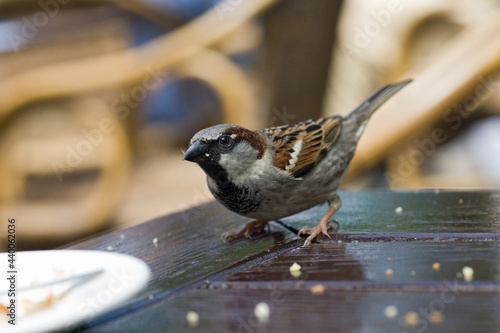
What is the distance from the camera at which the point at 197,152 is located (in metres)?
1.37

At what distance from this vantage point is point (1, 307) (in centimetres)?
95

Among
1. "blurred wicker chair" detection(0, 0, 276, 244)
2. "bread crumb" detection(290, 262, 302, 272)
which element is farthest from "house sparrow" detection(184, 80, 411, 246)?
"blurred wicker chair" detection(0, 0, 276, 244)

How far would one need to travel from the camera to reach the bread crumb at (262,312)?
0.87 meters

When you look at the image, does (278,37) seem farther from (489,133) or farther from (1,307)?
(1,307)

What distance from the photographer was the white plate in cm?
83

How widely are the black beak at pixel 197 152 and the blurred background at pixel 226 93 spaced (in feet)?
3.83

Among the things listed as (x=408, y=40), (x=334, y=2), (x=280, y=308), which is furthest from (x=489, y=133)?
(x=280, y=308)

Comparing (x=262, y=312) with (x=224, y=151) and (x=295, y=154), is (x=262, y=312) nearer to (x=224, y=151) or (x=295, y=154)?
(x=224, y=151)

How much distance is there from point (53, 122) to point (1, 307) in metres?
2.48

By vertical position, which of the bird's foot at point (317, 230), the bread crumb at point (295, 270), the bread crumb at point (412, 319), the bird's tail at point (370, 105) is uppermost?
the bird's tail at point (370, 105)

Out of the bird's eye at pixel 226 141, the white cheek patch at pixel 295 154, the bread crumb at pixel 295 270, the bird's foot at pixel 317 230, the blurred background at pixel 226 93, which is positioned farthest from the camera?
the blurred background at pixel 226 93

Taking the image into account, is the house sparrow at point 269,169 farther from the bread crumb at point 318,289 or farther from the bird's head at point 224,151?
the bread crumb at point 318,289

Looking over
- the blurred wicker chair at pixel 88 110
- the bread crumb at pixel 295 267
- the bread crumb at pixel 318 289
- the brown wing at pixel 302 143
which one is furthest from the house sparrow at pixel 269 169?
the blurred wicker chair at pixel 88 110

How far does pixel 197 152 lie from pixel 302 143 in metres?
0.40
